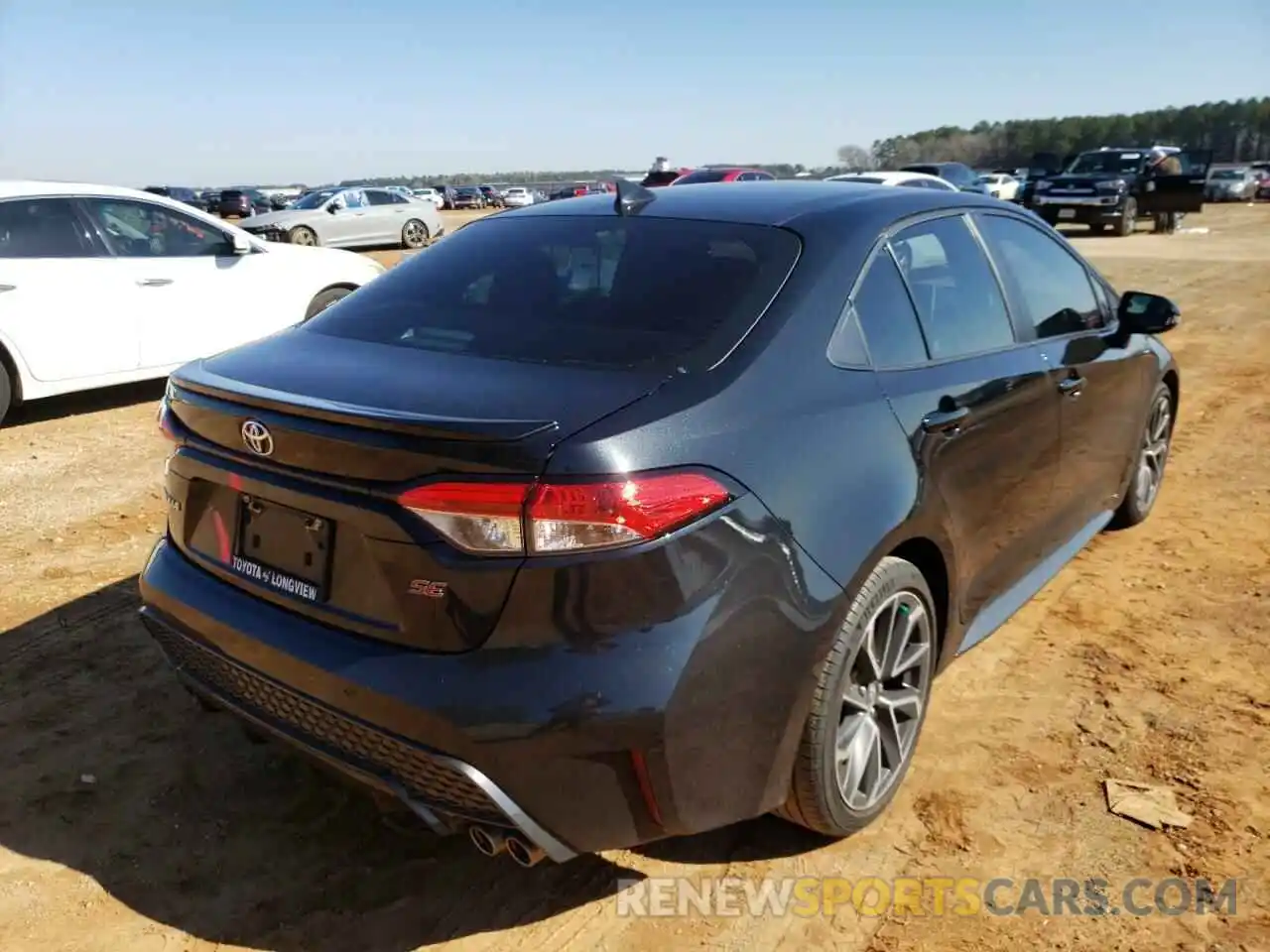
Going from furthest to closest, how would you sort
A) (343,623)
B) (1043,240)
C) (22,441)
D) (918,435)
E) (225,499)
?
(22,441) < (1043,240) < (918,435) < (225,499) < (343,623)

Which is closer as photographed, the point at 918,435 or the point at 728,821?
the point at 728,821

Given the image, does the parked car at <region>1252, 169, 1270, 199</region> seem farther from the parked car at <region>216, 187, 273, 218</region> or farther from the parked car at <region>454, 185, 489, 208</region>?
the parked car at <region>216, 187, 273, 218</region>

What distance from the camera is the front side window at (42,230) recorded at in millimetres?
6715

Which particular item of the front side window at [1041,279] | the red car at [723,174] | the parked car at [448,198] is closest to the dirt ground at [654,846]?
the front side window at [1041,279]

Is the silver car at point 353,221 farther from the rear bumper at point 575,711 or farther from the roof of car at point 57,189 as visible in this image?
the rear bumper at point 575,711

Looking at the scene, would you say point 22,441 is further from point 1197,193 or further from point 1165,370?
point 1197,193

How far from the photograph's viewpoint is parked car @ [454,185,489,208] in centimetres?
6303

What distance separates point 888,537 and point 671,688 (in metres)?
0.79

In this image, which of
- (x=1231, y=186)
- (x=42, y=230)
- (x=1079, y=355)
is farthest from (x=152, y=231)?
(x=1231, y=186)

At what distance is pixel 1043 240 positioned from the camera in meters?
3.94

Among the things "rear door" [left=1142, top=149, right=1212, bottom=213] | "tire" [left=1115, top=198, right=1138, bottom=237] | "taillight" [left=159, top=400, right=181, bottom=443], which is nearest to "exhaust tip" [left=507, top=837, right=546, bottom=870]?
"taillight" [left=159, top=400, right=181, bottom=443]

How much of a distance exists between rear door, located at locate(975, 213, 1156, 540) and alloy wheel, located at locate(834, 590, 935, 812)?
1.21 meters

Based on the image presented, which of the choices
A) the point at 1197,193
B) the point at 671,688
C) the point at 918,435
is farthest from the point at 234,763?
the point at 1197,193

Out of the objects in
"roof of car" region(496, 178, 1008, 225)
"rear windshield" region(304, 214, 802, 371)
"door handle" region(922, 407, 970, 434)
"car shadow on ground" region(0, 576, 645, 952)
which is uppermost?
"roof of car" region(496, 178, 1008, 225)
